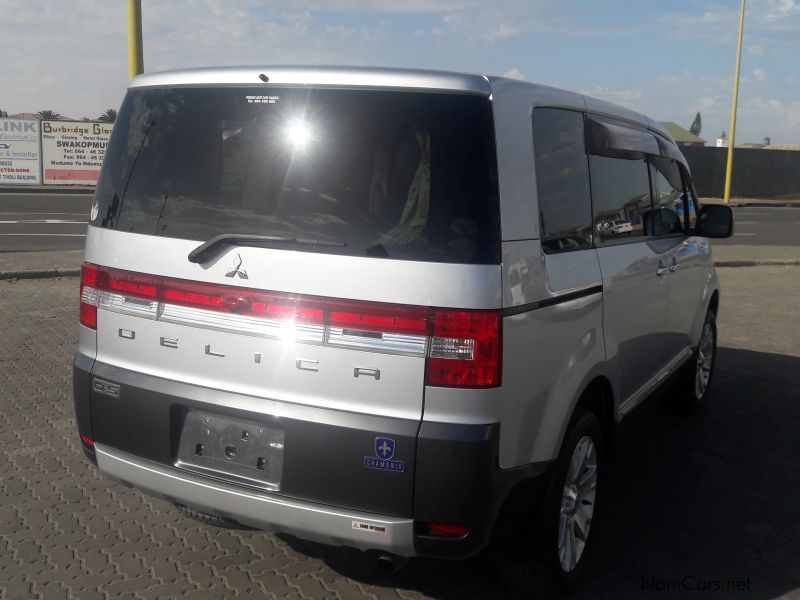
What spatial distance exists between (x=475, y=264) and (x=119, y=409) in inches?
58.4

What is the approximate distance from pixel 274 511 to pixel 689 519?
2.37m

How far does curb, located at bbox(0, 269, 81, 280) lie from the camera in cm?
1070

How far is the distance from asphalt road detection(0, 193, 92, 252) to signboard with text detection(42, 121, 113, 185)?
325 centimetres

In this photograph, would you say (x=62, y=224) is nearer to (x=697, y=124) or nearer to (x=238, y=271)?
(x=238, y=271)

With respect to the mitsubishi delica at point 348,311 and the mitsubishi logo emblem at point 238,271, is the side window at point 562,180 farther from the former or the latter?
the mitsubishi logo emblem at point 238,271

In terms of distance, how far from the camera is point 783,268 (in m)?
15.0

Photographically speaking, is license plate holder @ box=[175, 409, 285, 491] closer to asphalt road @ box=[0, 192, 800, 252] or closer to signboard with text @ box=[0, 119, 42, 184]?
asphalt road @ box=[0, 192, 800, 252]

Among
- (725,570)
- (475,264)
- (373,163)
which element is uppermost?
(373,163)

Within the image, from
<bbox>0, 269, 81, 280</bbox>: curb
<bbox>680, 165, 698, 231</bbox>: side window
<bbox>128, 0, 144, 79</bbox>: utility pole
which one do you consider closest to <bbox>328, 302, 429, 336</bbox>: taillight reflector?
<bbox>680, 165, 698, 231</bbox>: side window

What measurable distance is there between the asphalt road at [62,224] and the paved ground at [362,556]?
32.6ft

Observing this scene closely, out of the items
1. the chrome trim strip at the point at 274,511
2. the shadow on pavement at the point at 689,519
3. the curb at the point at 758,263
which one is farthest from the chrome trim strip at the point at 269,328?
the curb at the point at 758,263

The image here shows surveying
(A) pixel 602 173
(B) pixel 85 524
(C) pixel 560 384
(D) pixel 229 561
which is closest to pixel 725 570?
(C) pixel 560 384

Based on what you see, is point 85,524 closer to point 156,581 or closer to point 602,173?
point 156,581

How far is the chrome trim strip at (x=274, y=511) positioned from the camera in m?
2.74
